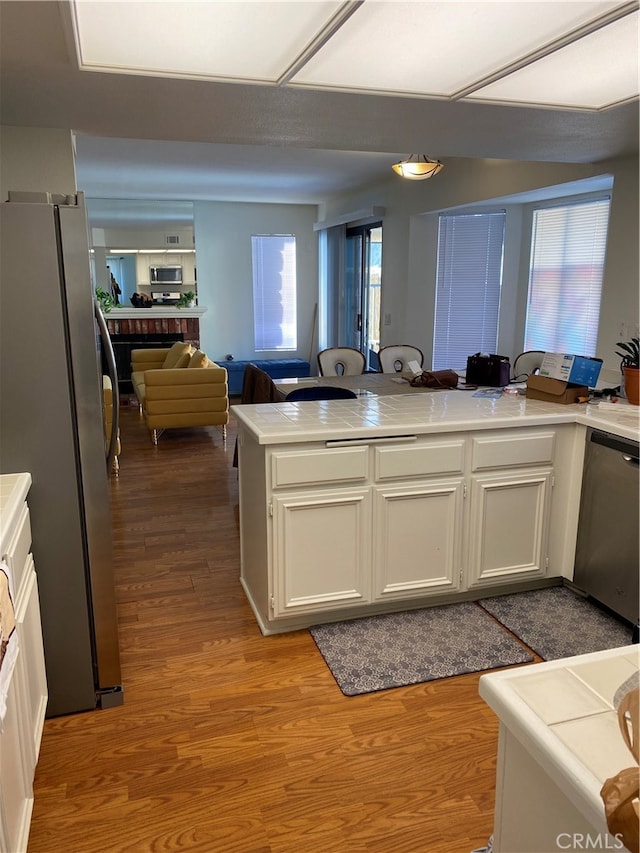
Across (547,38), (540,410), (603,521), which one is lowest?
(603,521)

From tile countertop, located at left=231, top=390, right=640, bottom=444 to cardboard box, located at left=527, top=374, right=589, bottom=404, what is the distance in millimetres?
43

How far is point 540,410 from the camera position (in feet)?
9.75

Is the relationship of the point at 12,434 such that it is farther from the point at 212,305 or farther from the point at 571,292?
the point at 212,305

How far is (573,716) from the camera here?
90 centimetres

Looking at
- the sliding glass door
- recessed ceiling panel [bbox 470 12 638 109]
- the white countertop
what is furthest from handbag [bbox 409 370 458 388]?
the white countertop

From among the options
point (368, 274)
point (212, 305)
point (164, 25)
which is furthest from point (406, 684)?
point (212, 305)

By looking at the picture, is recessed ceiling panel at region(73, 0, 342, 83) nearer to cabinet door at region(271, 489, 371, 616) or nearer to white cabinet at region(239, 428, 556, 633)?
white cabinet at region(239, 428, 556, 633)

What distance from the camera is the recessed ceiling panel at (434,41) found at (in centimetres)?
171

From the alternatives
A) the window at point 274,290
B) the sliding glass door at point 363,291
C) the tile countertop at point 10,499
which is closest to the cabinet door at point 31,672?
the tile countertop at point 10,499

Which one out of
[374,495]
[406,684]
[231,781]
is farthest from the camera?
[374,495]

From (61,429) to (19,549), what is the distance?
42 cm

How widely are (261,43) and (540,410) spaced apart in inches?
75.6

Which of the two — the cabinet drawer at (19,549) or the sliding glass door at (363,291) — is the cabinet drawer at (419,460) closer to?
the cabinet drawer at (19,549)

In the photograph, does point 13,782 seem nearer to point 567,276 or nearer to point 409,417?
point 409,417
